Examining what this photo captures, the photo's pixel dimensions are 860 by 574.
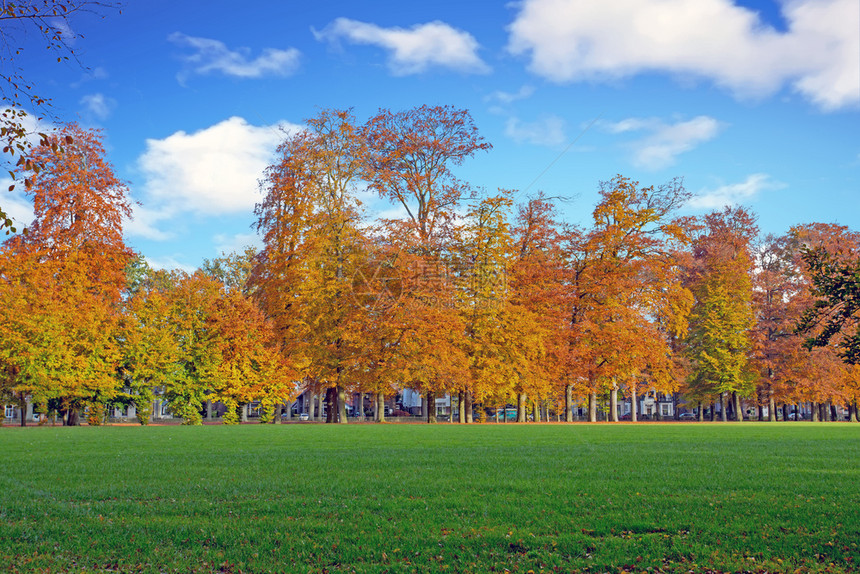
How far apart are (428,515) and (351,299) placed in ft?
98.3

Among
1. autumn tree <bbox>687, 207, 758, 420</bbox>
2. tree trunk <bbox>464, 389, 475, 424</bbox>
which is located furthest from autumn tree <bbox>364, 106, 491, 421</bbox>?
autumn tree <bbox>687, 207, 758, 420</bbox>

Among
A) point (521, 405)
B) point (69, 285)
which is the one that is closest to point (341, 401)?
point (521, 405)

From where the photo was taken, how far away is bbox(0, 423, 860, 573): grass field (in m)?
5.68

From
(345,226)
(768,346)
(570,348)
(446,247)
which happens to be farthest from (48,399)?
(768,346)

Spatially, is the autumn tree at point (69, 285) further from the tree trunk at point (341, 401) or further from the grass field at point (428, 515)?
the grass field at point (428, 515)

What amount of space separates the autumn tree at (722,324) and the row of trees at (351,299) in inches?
299

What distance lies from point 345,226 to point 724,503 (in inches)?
1264

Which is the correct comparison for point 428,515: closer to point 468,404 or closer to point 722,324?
point 468,404

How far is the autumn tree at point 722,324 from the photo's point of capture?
5012 centimetres

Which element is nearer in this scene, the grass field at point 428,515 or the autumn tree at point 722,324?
the grass field at point 428,515

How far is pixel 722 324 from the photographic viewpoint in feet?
165

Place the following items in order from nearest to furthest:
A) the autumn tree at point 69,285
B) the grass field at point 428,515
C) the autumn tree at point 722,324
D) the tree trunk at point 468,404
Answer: the grass field at point 428,515 → the autumn tree at point 69,285 → the tree trunk at point 468,404 → the autumn tree at point 722,324

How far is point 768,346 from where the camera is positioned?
50.9m

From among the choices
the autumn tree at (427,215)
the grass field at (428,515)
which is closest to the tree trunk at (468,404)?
the autumn tree at (427,215)
